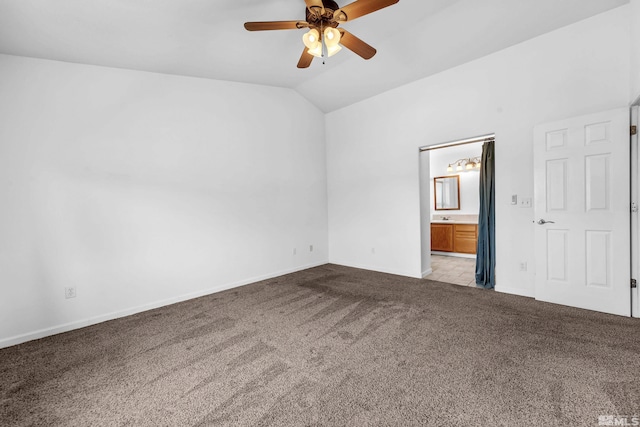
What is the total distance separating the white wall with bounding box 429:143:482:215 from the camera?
21.5 feet

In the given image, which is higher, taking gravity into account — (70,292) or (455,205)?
(455,205)

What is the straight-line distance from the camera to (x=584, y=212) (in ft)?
9.88

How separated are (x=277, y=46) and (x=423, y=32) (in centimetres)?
175

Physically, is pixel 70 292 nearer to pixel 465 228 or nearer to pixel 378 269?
pixel 378 269

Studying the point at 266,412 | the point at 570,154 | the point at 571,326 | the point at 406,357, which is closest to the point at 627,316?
the point at 571,326

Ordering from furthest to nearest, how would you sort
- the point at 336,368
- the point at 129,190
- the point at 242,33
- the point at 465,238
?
the point at 465,238 < the point at 129,190 < the point at 242,33 < the point at 336,368

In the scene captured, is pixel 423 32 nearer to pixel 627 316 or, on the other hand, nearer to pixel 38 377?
pixel 627 316

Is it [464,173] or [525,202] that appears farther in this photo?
[464,173]

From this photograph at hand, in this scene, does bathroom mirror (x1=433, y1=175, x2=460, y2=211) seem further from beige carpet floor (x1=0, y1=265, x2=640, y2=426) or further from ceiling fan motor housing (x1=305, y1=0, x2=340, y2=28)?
ceiling fan motor housing (x1=305, y1=0, x2=340, y2=28)

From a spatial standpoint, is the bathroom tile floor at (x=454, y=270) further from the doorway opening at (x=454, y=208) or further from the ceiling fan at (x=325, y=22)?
the ceiling fan at (x=325, y=22)

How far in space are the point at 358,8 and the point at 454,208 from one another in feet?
19.2

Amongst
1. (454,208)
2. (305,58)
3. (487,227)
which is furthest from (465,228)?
(305,58)

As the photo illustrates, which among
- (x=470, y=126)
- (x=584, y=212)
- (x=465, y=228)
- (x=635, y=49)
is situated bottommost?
(x=465, y=228)

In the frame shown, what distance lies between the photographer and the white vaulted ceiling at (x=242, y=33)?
245 cm
